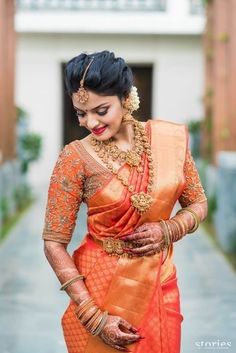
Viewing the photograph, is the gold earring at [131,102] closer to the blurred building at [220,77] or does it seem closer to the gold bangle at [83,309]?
the gold bangle at [83,309]

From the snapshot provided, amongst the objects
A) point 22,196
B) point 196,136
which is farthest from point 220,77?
point 22,196

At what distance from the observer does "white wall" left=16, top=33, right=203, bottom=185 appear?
19.8 m

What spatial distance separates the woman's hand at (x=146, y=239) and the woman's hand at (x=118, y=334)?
225mm

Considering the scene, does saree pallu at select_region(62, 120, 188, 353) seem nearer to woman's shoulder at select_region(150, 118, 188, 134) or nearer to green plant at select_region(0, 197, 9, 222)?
woman's shoulder at select_region(150, 118, 188, 134)

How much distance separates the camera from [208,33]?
47.0ft

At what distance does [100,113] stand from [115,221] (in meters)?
0.35

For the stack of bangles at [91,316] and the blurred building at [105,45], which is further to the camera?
the blurred building at [105,45]

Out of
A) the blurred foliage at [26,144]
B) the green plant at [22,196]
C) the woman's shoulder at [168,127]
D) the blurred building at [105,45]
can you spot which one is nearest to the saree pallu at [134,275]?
the woman's shoulder at [168,127]

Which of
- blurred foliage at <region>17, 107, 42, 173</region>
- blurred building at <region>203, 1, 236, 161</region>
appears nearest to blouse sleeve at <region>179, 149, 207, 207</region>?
blurred building at <region>203, 1, 236, 161</region>

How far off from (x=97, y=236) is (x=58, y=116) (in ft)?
56.3

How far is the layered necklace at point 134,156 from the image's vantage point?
2.75 m

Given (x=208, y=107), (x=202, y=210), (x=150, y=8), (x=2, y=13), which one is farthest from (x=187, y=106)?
(x=202, y=210)

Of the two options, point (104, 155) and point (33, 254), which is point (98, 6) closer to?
point (33, 254)

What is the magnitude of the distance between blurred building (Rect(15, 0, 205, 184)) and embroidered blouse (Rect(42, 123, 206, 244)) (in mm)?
17039
